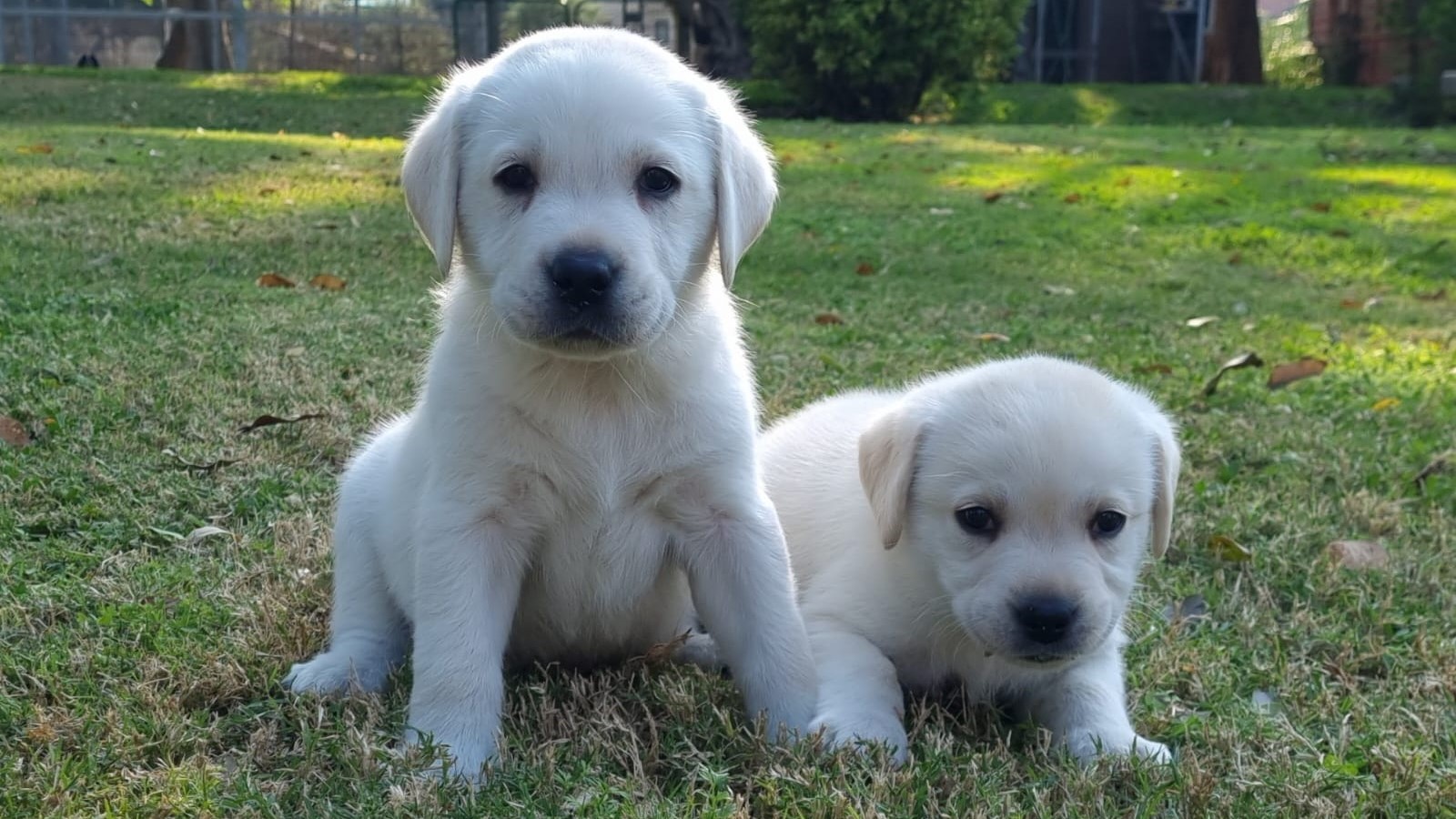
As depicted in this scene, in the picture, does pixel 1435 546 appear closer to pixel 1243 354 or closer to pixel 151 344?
pixel 1243 354

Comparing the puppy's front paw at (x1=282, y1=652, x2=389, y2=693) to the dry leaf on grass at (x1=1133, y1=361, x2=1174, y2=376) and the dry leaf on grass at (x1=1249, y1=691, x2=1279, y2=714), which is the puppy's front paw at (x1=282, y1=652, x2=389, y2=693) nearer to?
the dry leaf on grass at (x1=1249, y1=691, x2=1279, y2=714)

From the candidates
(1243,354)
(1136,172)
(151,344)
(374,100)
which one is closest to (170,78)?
(374,100)

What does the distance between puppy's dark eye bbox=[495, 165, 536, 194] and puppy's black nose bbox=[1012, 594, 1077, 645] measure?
4.67ft

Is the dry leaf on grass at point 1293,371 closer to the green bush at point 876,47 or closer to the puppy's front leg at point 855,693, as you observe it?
the puppy's front leg at point 855,693

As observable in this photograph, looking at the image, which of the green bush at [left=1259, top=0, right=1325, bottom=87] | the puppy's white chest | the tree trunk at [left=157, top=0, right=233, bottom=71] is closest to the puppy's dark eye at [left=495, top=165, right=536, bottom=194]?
the puppy's white chest

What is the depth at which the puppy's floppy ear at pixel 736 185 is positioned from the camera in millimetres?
3246

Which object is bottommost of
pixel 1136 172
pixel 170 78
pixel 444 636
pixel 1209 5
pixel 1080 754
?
pixel 1080 754

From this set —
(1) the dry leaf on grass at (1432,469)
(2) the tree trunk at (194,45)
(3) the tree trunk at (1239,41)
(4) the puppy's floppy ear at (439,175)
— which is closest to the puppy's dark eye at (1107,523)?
(4) the puppy's floppy ear at (439,175)

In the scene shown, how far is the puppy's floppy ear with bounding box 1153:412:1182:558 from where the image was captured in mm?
3375

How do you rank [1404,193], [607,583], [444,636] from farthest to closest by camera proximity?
1. [1404,193]
2. [607,583]
3. [444,636]

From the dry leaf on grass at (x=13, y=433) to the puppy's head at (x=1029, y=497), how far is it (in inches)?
110

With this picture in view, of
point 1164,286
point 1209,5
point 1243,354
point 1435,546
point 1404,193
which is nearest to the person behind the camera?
point 1435,546

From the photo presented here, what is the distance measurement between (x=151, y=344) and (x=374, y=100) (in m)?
13.4

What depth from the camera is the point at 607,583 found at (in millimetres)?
3131
